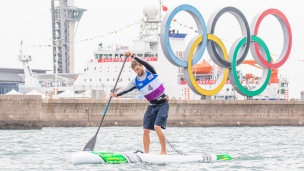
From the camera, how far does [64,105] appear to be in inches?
1871

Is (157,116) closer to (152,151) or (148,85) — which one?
(148,85)

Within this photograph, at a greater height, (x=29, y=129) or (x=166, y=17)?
(x=166, y=17)

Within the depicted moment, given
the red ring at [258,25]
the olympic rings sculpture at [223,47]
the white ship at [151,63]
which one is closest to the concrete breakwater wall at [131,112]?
the olympic rings sculpture at [223,47]

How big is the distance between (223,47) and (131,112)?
8.13m

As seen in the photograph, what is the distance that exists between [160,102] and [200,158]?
182 centimetres

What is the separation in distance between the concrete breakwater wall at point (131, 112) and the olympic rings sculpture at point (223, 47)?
4.59 feet

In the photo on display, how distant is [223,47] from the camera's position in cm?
5503

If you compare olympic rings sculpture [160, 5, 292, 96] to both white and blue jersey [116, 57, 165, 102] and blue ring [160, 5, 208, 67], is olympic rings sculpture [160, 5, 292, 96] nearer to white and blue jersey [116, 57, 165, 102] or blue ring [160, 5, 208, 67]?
blue ring [160, 5, 208, 67]

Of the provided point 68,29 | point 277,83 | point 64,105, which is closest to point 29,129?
point 64,105

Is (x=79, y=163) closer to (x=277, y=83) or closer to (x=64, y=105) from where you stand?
(x=64, y=105)

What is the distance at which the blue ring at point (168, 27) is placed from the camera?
5125 cm

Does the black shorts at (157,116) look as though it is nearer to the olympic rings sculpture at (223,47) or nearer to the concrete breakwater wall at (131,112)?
the concrete breakwater wall at (131,112)

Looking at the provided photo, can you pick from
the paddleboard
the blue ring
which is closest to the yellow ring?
the blue ring

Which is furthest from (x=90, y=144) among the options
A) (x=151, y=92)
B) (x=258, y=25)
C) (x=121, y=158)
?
(x=258, y=25)
